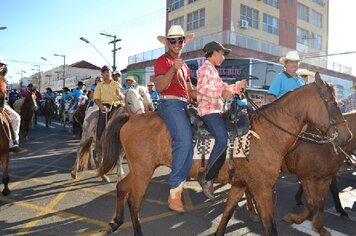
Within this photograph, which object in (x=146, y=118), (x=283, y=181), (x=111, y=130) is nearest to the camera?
(x=146, y=118)

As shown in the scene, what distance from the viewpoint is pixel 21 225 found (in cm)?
530

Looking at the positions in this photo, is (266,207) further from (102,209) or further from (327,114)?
(102,209)

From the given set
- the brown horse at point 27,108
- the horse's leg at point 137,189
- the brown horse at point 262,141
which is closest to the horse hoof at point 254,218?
the brown horse at point 262,141

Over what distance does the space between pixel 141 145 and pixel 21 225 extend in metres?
2.37

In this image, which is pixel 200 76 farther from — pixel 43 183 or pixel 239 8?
pixel 239 8

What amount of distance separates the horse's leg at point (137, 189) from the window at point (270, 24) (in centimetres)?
3595

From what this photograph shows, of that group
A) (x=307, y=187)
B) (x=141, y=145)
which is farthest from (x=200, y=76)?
(x=307, y=187)

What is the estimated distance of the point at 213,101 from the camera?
452cm

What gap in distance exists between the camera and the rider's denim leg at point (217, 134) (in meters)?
4.32

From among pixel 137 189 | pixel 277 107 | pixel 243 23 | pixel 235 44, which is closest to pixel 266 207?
pixel 277 107

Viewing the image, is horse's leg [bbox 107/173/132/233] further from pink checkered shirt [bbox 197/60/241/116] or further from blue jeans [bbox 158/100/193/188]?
pink checkered shirt [bbox 197/60/241/116]

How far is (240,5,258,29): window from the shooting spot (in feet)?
114

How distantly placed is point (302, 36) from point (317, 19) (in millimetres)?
4781

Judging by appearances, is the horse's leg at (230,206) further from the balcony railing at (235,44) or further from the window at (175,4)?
the window at (175,4)
